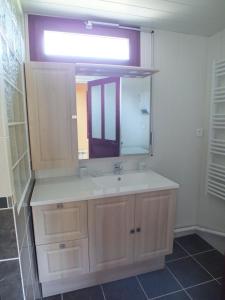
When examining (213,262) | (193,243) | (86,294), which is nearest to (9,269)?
(86,294)

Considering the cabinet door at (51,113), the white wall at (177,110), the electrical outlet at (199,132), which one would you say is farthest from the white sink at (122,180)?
the electrical outlet at (199,132)

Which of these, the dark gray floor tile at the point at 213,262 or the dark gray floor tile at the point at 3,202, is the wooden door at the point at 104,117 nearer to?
the dark gray floor tile at the point at 3,202

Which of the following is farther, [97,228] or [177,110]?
[177,110]

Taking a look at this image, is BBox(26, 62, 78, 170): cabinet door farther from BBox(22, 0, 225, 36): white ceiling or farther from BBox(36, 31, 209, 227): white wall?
BBox(22, 0, 225, 36): white ceiling

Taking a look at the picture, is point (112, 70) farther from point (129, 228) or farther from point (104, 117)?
point (129, 228)

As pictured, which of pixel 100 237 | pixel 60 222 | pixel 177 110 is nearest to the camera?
pixel 60 222

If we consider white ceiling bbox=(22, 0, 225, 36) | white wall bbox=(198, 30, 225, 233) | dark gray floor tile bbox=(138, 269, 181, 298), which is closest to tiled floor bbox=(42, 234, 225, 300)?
dark gray floor tile bbox=(138, 269, 181, 298)

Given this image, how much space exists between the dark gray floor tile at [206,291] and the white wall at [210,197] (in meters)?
0.63

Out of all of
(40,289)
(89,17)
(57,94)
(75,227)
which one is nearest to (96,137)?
(57,94)

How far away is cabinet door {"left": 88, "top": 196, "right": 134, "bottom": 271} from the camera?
1.58 m

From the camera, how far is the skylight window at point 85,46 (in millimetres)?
1771

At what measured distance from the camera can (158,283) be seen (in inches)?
70.1

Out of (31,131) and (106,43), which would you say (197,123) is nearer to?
(106,43)

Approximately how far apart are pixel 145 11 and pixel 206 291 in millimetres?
2353
